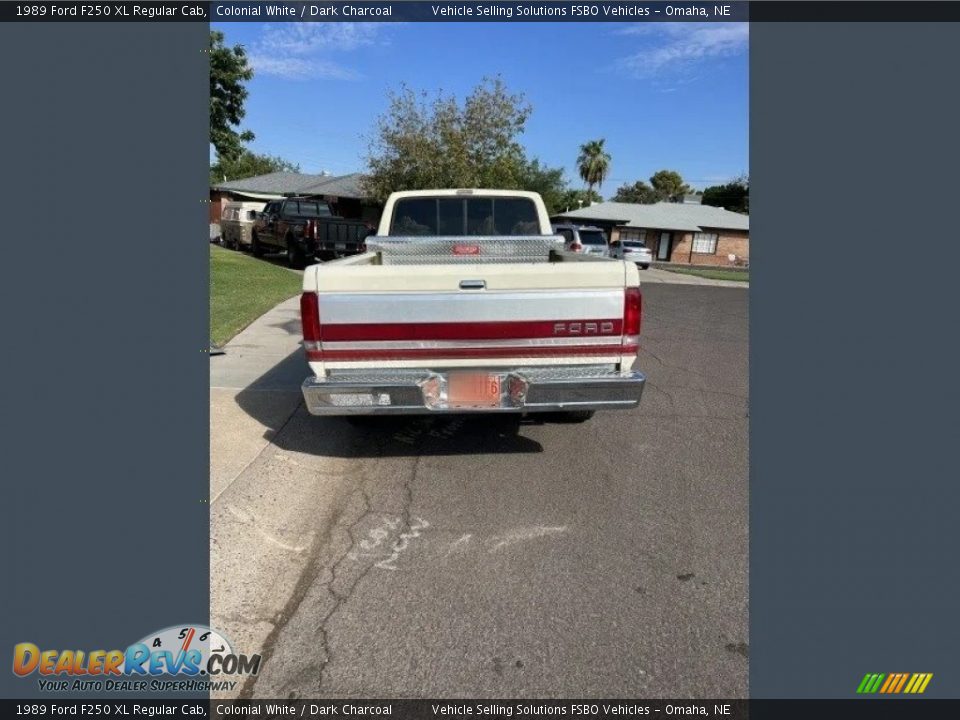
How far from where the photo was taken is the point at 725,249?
4312 cm

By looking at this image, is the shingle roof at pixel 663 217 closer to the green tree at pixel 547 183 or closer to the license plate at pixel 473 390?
the green tree at pixel 547 183

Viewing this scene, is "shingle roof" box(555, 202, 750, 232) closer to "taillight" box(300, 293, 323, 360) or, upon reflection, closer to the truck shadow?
the truck shadow

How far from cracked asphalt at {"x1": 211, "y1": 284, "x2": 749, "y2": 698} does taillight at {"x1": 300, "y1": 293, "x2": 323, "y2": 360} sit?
98 cm

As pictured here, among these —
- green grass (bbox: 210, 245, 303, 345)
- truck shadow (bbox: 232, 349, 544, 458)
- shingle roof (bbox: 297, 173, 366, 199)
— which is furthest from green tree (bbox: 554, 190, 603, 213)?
truck shadow (bbox: 232, 349, 544, 458)

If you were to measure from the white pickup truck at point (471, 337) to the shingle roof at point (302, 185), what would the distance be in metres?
31.9

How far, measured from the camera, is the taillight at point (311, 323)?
12.4 feet

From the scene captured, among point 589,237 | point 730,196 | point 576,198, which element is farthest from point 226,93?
point 730,196

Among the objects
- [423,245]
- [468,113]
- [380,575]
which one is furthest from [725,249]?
[380,575]

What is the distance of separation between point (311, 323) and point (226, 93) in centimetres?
2030

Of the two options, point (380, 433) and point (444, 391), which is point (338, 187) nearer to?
point (380, 433)

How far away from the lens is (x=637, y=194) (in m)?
80.4

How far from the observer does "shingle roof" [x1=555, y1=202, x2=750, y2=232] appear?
1676 inches

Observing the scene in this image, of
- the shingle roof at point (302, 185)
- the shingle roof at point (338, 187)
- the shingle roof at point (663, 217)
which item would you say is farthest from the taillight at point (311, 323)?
the shingle roof at point (663, 217)

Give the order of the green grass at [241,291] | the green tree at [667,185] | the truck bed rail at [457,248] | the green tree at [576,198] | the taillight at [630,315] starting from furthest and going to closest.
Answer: the green tree at [667,185], the green tree at [576,198], the green grass at [241,291], the truck bed rail at [457,248], the taillight at [630,315]
